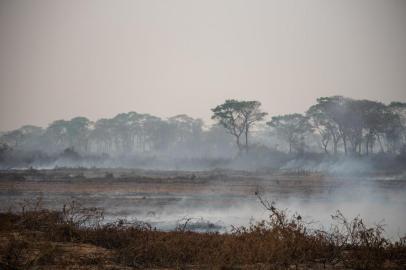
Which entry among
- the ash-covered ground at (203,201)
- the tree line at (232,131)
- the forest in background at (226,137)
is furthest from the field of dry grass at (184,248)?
the tree line at (232,131)

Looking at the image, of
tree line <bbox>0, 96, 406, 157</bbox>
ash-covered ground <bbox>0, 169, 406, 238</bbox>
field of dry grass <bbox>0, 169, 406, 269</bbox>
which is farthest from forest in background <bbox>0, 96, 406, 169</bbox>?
field of dry grass <bbox>0, 169, 406, 269</bbox>

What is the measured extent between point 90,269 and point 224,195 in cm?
1815

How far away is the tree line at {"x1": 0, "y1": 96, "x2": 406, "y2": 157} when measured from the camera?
57.0 m

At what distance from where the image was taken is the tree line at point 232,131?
57000mm

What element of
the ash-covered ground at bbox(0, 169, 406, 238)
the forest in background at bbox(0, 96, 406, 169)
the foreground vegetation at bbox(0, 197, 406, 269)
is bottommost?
the ash-covered ground at bbox(0, 169, 406, 238)

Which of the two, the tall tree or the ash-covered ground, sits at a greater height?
the tall tree

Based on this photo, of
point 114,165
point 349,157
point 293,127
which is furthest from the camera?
point 293,127

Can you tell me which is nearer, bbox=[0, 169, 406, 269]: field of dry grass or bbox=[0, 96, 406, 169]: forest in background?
bbox=[0, 169, 406, 269]: field of dry grass

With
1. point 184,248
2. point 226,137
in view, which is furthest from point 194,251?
point 226,137

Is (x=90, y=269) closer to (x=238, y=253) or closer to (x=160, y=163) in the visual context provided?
(x=238, y=253)

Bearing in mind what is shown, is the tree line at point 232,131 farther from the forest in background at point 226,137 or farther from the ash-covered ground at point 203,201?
the ash-covered ground at point 203,201

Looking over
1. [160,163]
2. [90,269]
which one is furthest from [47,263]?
[160,163]

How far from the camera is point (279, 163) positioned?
61125 millimetres

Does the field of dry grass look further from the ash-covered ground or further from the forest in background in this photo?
the forest in background
